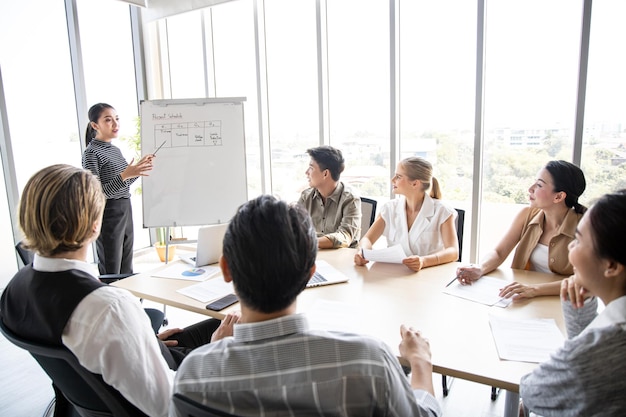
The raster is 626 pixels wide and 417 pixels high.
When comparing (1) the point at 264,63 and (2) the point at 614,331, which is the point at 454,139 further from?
(2) the point at 614,331

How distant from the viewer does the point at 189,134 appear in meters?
3.32

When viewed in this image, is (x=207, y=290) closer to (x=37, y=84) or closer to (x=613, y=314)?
(x=613, y=314)

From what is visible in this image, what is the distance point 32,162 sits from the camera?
4129mm

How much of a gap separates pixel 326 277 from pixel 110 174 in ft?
7.22

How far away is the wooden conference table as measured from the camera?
1.27m

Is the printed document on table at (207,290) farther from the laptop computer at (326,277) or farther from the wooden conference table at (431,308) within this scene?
the laptop computer at (326,277)

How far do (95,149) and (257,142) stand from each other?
6.00ft

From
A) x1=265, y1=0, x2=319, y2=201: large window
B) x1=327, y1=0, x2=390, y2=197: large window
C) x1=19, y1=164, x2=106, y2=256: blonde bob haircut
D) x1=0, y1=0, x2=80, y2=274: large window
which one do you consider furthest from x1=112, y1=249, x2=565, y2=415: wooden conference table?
x1=0, y1=0, x2=80, y2=274: large window

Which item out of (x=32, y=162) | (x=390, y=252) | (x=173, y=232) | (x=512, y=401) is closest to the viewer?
(x=512, y=401)

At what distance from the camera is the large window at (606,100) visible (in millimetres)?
2954

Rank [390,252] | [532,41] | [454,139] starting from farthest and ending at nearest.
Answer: [454,139], [532,41], [390,252]

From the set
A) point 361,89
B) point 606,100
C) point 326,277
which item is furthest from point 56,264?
point 606,100

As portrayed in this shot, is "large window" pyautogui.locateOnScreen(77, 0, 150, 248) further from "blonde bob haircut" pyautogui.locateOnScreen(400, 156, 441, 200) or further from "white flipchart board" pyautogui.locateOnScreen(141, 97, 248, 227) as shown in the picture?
"blonde bob haircut" pyautogui.locateOnScreen(400, 156, 441, 200)

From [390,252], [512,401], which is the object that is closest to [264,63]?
[390,252]
